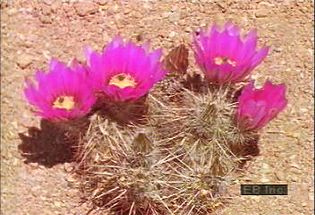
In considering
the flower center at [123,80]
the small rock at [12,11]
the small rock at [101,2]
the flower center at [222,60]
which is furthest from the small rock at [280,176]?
the small rock at [12,11]

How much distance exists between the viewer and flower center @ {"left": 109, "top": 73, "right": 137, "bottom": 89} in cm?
160

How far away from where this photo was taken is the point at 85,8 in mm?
1824

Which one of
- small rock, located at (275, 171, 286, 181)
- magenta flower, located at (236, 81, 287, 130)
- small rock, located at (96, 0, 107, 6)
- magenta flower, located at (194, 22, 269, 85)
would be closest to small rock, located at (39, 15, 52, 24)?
small rock, located at (96, 0, 107, 6)

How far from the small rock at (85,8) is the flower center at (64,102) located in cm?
27

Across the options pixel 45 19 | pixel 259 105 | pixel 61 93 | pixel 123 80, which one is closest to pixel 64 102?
pixel 61 93

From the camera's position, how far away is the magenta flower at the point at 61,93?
1.60 meters

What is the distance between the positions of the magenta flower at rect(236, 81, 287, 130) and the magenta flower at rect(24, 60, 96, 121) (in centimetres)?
30

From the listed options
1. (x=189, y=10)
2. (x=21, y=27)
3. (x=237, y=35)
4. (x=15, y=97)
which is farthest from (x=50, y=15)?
(x=237, y=35)

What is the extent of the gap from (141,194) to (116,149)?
10 centimetres

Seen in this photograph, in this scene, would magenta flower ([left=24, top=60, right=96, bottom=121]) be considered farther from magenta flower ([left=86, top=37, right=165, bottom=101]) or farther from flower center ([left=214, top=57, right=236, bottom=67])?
flower center ([left=214, top=57, right=236, bottom=67])

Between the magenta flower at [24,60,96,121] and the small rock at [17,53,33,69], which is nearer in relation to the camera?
the magenta flower at [24,60,96,121]

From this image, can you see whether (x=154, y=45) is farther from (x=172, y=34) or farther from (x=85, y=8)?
(x=85, y=8)

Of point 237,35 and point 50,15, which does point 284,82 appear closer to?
point 237,35

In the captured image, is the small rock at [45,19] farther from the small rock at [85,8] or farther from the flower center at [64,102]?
the flower center at [64,102]
